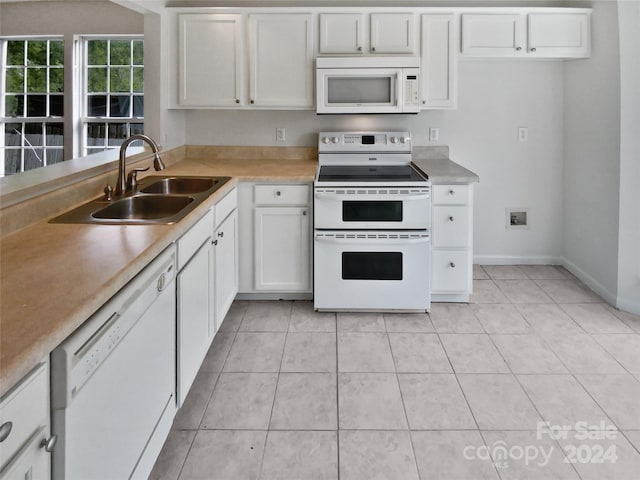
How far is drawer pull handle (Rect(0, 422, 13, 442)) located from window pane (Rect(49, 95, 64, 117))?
5252 mm

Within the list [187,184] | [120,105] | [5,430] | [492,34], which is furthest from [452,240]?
[120,105]

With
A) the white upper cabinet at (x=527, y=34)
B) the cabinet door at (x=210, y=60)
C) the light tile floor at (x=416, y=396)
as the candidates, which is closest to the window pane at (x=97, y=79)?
the cabinet door at (x=210, y=60)

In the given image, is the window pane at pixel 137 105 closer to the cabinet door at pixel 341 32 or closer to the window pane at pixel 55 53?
the window pane at pixel 55 53

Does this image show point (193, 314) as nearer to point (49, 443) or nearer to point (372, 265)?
point (49, 443)

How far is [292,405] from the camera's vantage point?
2371 millimetres

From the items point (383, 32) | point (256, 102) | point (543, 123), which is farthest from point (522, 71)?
point (256, 102)

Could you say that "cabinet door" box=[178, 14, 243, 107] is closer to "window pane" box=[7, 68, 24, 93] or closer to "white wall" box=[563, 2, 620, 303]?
"white wall" box=[563, 2, 620, 303]

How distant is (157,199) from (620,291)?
2.98 meters

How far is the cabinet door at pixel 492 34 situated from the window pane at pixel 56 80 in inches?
157

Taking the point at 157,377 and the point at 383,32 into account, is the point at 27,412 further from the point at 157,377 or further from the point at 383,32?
the point at 383,32

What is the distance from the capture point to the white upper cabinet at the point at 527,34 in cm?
377

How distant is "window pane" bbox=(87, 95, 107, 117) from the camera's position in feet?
17.4

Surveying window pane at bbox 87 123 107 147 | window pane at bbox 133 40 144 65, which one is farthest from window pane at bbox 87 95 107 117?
window pane at bbox 133 40 144 65

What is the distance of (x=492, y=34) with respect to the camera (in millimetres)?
3785
